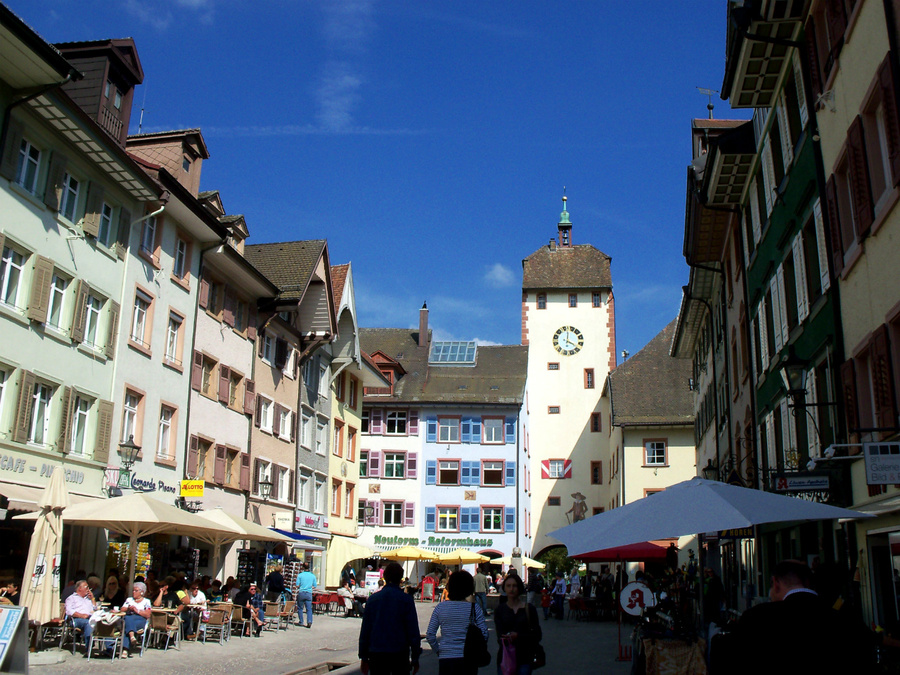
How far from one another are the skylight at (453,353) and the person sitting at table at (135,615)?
43.8m

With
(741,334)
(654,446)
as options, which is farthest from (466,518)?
(741,334)

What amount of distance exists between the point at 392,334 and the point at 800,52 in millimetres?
51196

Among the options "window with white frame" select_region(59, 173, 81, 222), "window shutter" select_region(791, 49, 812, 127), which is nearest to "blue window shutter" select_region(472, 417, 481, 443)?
"window with white frame" select_region(59, 173, 81, 222)

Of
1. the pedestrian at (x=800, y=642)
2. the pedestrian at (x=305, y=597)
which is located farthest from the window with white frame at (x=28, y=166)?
the pedestrian at (x=800, y=642)

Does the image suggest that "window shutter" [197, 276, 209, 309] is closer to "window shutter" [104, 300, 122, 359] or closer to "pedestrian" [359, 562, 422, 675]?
"window shutter" [104, 300, 122, 359]

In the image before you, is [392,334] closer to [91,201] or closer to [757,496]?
[91,201]

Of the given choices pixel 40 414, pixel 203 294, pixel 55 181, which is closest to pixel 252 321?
pixel 203 294

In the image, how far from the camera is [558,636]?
2458cm

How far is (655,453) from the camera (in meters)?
51.2

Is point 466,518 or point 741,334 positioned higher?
point 741,334

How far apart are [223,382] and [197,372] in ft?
5.79

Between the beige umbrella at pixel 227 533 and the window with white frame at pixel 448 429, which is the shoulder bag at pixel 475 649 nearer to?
the beige umbrella at pixel 227 533

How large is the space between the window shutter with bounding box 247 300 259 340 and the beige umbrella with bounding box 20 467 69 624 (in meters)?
15.9

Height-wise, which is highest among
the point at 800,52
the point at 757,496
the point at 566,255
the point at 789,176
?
the point at 566,255
